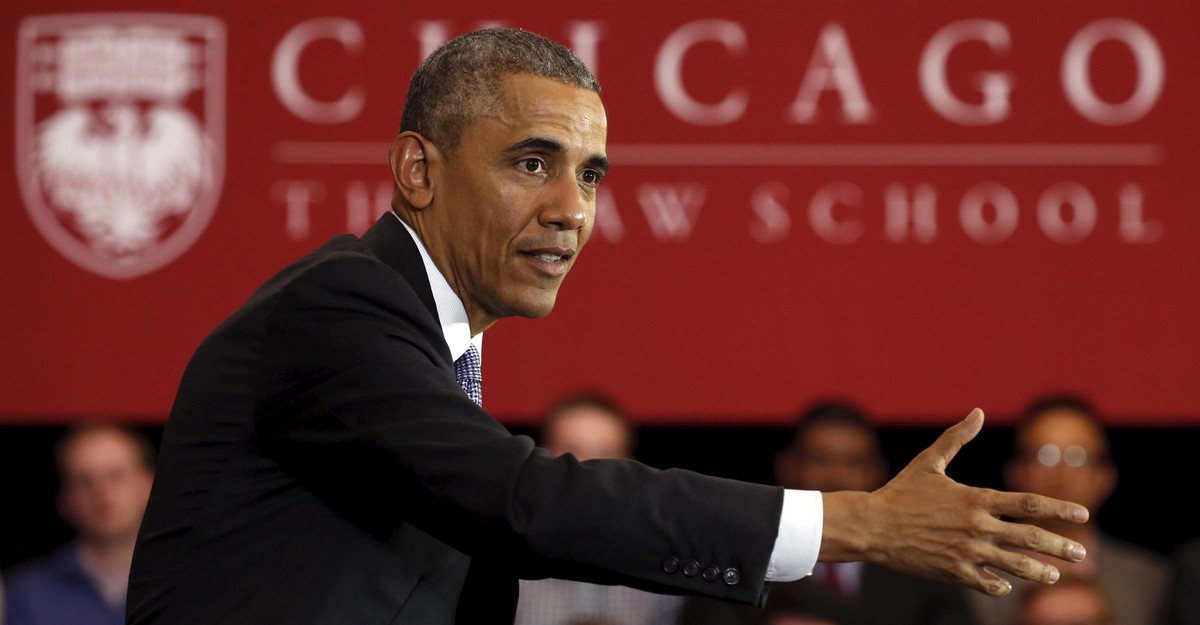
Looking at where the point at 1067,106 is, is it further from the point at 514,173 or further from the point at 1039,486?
the point at 514,173

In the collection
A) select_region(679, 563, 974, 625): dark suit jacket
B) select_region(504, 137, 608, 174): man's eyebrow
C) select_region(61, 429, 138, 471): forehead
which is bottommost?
select_region(679, 563, 974, 625): dark suit jacket

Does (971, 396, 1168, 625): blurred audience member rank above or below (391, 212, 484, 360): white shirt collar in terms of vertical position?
below

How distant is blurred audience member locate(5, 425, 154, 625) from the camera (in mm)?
3826

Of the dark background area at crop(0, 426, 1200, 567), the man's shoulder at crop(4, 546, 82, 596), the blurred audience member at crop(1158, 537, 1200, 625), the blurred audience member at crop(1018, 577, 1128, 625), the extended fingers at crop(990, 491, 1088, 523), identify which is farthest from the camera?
the dark background area at crop(0, 426, 1200, 567)

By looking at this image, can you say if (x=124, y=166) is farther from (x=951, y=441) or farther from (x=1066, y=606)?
(x=951, y=441)

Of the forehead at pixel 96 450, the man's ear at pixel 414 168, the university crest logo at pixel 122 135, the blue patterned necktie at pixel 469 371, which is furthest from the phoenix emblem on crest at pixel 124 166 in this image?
the blue patterned necktie at pixel 469 371

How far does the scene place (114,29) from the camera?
3.78 meters

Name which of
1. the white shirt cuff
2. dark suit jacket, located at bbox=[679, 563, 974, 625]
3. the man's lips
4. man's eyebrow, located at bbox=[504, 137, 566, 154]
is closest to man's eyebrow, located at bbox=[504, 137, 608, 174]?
man's eyebrow, located at bbox=[504, 137, 566, 154]

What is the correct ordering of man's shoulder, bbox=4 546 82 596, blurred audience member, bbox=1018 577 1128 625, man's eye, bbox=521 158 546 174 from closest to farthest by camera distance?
man's eye, bbox=521 158 546 174, blurred audience member, bbox=1018 577 1128 625, man's shoulder, bbox=4 546 82 596

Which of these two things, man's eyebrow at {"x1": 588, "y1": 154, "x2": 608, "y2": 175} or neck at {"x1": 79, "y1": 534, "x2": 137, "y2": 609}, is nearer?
man's eyebrow at {"x1": 588, "y1": 154, "x2": 608, "y2": 175}

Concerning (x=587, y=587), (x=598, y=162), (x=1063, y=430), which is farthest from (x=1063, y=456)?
(x=598, y=162)

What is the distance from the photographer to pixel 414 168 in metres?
1.84

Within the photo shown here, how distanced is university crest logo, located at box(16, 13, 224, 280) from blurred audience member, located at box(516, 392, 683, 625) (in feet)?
3.40

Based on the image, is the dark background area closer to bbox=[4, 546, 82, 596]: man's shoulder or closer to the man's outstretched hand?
bbox=[4, 546, 82, 596]: man's shoulder
